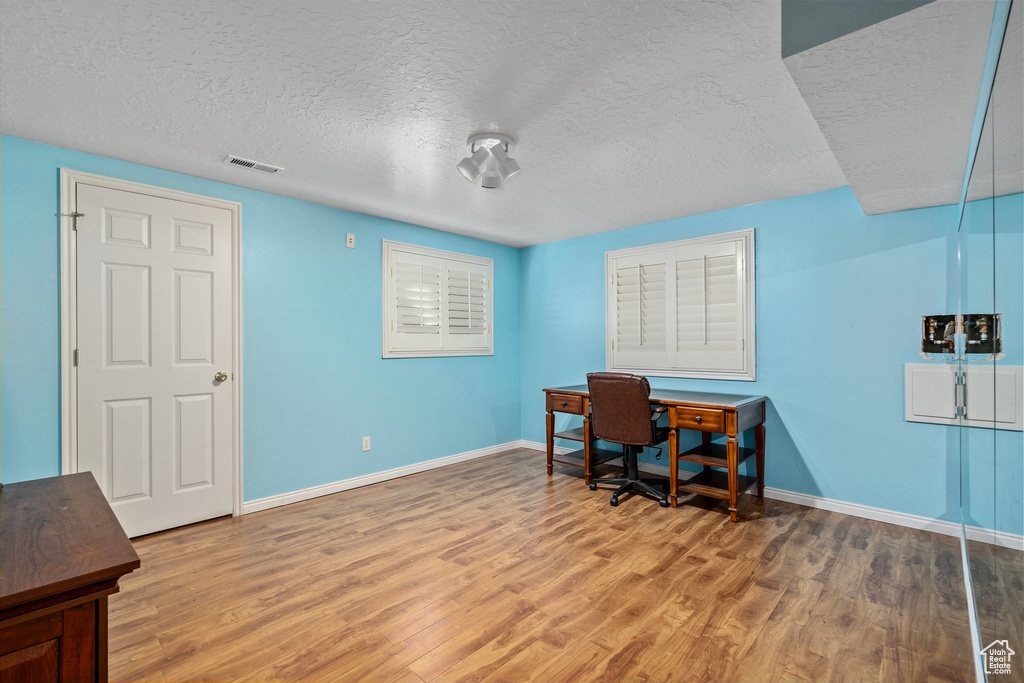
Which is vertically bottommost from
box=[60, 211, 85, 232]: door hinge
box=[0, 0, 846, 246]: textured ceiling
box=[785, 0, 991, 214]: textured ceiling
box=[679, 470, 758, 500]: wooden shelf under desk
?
box=[679, 470, 758, 500]: wooden shelf under desk

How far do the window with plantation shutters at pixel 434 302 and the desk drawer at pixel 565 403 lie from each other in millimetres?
1079

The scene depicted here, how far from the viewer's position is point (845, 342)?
326 cm

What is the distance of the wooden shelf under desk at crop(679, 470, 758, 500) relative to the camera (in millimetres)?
3270

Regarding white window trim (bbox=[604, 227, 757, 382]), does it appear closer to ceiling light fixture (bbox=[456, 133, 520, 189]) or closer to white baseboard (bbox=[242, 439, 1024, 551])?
white baseboard (bbox=[242, 439, 1024, 551])

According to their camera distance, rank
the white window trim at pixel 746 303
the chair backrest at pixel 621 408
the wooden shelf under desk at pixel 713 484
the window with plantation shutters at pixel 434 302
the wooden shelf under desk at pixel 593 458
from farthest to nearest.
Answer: the window with plantation shutters at pixel 434 302
the wooden shelf under desk at pixel 593 458
the white window trim at pixel 746 303
the chair backrest at pixel 621 408
the wooden shelf under desk at pixel 713 484

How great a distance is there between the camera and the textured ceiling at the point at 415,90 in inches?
62.4

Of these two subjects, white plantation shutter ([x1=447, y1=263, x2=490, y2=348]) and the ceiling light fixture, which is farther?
white plantation shutter ([x1=447, y1=263, x2=490, y2=348])

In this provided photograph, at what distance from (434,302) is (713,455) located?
111 inches

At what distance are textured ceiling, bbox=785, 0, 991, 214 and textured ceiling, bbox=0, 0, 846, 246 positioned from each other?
283 millimetres

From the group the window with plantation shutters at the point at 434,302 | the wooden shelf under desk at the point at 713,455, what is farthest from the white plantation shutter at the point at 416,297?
the wooden shelf under desk at the point at 713,455

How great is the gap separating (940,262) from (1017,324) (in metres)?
2.56

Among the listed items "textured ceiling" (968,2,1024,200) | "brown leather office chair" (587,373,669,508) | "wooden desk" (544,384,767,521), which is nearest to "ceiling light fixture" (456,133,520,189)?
"brown leather office chair" (587,373,669,508)

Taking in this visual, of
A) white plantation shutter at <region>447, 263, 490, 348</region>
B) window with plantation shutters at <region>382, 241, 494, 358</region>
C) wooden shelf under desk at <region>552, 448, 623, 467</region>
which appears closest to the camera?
wooden shelf under desk at <region>552, 448, 623, 467</region>

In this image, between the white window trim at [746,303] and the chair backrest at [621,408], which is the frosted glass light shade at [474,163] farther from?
the white window trim at [746,303]
